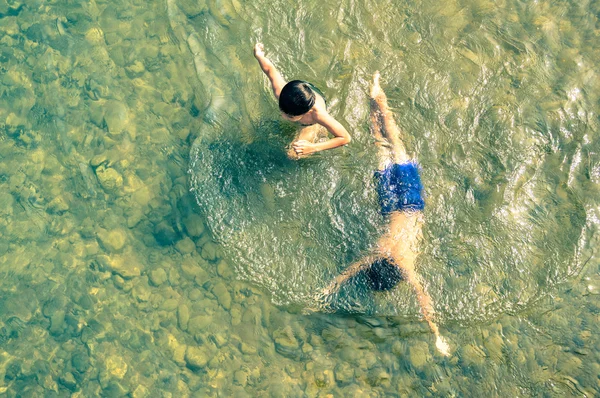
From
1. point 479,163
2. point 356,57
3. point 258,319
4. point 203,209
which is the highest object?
point 356,57

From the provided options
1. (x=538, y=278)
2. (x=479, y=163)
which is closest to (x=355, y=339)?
(x=538, y=278)

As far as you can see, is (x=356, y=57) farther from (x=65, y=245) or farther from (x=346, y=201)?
(x=65, y=245)

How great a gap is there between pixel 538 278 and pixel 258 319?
3492 millimetres

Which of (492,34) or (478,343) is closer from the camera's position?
(478,343)

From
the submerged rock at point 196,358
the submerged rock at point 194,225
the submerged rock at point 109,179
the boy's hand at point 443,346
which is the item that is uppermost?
the submerged rock at point 109,179

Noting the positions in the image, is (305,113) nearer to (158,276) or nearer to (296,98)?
(296,98)

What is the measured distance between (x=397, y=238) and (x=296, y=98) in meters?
2.19

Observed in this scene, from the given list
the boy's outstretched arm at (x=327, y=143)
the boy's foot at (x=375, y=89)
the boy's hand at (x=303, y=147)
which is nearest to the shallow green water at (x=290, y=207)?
the boy's foot at (x=375, y=89)

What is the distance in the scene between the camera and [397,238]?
5445 millimetres

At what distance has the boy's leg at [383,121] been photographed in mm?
5629

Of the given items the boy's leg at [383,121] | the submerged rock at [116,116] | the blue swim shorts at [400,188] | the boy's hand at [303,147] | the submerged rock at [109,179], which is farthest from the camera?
the submerged rock at [116,116]

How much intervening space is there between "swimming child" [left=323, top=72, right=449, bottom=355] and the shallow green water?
13cm

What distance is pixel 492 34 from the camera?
232 inches

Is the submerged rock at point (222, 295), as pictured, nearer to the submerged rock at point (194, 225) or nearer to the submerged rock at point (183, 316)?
the submerged rock at point (183, 316)
